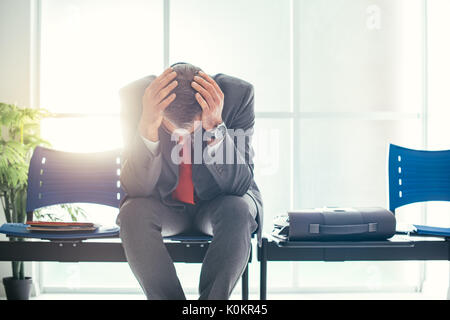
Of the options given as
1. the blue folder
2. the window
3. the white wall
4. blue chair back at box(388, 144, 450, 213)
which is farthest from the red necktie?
the white wall

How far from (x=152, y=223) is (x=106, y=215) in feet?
5.64

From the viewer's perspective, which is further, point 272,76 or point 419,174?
point 272,76

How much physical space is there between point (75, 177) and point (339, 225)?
4.53ft

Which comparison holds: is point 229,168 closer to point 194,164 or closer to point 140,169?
point 194,164

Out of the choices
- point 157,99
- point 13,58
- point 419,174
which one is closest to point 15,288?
point 13,58

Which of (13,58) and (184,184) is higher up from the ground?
(13,58)

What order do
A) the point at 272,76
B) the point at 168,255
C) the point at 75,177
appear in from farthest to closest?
the point at 272,76 → the point at 75,177 → the point at 168,255

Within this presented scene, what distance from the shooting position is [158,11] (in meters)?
2.92

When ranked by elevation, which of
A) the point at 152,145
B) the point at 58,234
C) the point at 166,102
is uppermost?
the point at 166,102

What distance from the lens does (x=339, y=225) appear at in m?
1.59

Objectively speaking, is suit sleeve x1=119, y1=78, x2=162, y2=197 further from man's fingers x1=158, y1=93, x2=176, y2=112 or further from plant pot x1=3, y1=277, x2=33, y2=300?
plant pot x1=3, y1=277, x2=33, y2=300

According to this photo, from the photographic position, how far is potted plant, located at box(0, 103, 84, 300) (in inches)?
93.7
